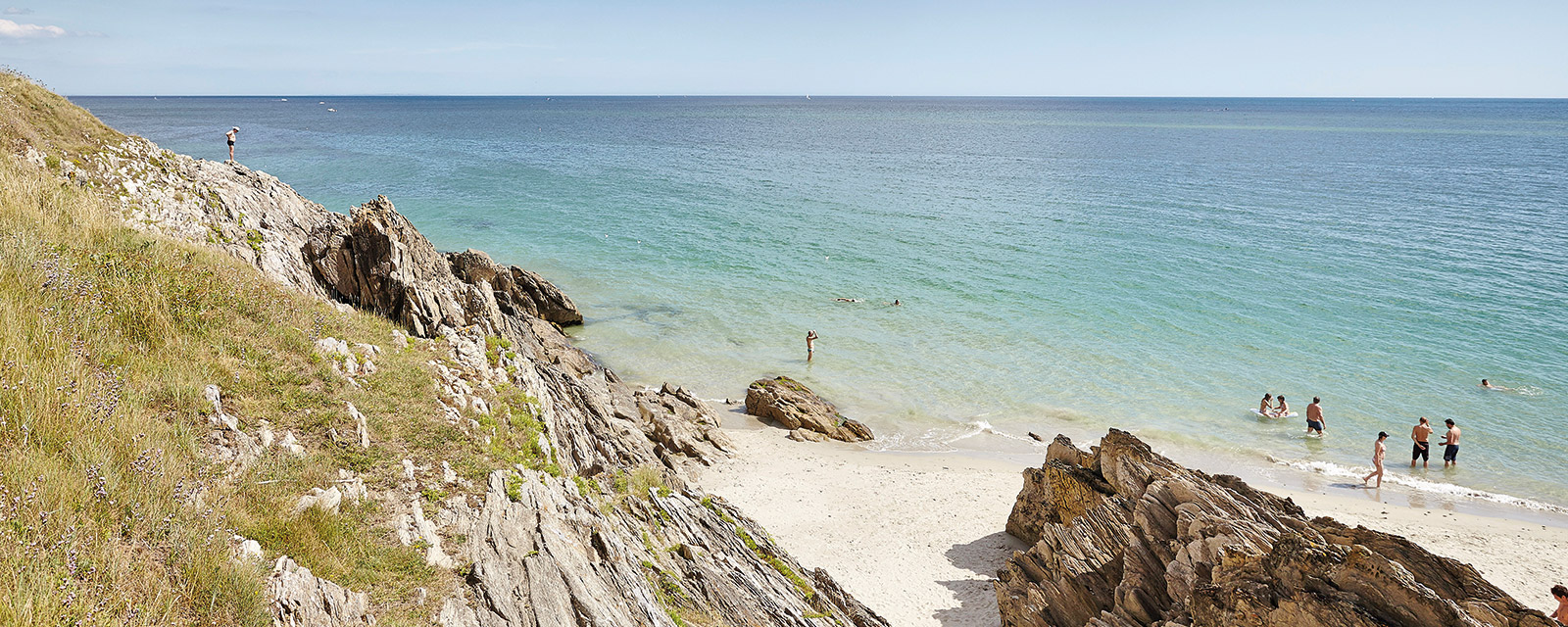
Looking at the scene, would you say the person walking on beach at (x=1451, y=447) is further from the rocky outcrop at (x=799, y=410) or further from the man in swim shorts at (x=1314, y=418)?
the rocky outcrop at (x=799, y=410)

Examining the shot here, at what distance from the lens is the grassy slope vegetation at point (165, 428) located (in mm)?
5688

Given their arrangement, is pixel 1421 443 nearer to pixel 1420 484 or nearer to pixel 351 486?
pixel 1420 484

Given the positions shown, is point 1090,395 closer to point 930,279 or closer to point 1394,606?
point 930,279

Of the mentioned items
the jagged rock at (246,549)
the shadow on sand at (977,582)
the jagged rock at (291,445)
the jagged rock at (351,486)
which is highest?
the jagged rock at (291,445)

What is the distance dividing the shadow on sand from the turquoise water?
23.7ft

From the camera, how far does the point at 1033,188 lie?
2945 inches

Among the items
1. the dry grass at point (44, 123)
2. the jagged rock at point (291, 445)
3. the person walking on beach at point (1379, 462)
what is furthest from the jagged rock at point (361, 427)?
the person walking on beach at point (1379, 462)

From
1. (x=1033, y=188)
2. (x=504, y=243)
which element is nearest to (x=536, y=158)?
(x=504, y=243)

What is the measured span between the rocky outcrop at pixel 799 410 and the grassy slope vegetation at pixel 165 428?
14.5 meters

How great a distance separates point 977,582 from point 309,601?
1394 cm

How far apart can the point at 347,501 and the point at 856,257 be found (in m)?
42.1

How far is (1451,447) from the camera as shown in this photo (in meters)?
23.1

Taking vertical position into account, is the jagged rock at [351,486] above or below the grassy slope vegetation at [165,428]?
below

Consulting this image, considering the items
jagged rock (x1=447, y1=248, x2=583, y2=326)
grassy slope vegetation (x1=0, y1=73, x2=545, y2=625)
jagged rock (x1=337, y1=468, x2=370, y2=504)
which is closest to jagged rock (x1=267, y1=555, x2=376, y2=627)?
grassy slope vegetation (x1=0, y1=73, x2=545, y2=625)
